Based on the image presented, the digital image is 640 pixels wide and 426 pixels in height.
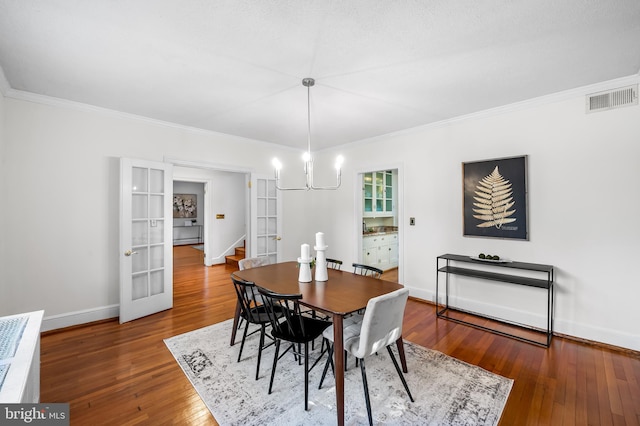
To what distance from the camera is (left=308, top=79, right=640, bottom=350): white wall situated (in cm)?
263

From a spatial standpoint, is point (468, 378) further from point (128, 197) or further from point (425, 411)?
point (128, 197)

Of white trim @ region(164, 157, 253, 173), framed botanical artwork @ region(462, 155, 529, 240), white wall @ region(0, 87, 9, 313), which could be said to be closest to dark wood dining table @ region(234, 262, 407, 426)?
framed botanical artwork @ region(462, 155, 529, 240)

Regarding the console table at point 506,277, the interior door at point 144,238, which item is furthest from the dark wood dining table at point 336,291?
the interior door at point 144,238

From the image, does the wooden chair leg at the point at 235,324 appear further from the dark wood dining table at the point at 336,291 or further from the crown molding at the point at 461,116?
the crown molding at the point at 461,116

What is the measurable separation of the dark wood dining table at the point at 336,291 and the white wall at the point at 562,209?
1.81 m

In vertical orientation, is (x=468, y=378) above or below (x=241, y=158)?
below

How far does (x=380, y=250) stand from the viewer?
5805 millimetres

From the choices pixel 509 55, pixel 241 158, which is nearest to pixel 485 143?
pixel 509 55

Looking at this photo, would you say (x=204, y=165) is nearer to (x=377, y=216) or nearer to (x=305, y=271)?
(x=305, y=271)

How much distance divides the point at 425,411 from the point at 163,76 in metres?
3.51

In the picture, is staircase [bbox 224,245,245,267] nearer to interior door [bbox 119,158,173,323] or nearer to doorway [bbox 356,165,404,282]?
interior door [bbox 119,158,173,323]

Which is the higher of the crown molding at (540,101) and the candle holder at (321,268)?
the crown molding at (540,101)

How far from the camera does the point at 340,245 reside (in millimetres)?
5254

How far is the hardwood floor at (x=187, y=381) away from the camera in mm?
1845
